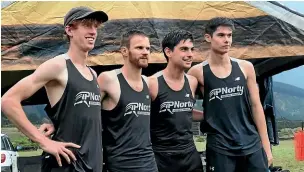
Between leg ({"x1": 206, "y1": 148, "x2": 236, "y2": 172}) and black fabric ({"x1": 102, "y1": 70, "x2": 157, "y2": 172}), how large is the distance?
678 mm

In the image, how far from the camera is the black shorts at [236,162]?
479 centimetres

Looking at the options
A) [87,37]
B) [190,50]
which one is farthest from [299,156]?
[87,37]

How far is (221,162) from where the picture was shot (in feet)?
15.7

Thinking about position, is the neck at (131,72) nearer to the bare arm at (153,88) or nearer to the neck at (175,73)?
the bare arm at (153,88)

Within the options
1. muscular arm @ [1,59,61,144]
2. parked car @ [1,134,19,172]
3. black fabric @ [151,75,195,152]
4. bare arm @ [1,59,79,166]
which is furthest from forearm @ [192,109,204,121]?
parked car @ [1,134,19,172]

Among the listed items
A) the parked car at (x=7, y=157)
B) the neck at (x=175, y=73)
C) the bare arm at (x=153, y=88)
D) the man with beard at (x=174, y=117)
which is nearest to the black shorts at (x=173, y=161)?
the man with beard at (x=174, y=117)

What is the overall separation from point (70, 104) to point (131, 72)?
3.01 ft

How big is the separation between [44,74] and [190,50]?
1690 mm

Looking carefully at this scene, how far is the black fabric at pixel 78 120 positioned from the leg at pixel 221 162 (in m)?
1.35

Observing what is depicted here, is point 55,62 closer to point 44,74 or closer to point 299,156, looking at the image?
point 44,74

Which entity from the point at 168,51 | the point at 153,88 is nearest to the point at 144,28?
the point at 168,51

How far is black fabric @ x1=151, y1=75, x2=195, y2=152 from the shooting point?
4785 millimetres

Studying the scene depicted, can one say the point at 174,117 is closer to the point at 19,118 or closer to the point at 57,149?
the point at 57,149

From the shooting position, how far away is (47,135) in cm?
372
